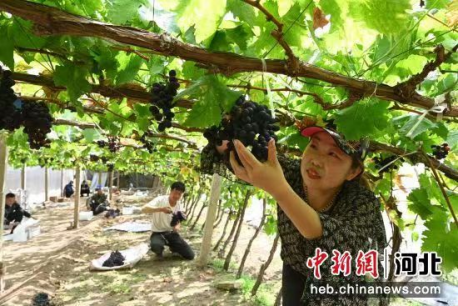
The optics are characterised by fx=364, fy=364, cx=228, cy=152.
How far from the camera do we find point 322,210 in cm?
218

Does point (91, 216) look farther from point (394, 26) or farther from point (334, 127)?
point (394, 26)

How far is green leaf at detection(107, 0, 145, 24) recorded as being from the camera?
132 centimetres

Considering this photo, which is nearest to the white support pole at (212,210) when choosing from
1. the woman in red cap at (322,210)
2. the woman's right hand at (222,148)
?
the woman in red cap at (322,210)

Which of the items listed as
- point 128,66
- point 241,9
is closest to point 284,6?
point 241,9

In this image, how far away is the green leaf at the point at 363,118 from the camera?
171 centimetres

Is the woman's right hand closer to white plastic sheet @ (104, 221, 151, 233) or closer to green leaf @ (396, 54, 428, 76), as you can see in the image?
green leaf @ (396, 54, 428, 76)

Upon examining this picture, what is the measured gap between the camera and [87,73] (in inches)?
73.9

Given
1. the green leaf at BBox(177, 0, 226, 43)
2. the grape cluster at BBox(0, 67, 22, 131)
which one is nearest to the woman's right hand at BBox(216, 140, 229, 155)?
the green leaf at BBox(177, 0, 226, 43)

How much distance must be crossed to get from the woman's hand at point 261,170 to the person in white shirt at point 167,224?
24.7ft

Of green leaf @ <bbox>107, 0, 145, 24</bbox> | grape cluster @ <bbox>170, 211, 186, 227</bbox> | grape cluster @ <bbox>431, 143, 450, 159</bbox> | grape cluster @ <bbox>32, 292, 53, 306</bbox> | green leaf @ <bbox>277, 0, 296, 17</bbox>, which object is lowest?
grape cluster @ <bbox>32, 292, 53, 306</bbox>

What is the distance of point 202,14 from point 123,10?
323 mm

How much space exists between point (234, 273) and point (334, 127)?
21.3ft

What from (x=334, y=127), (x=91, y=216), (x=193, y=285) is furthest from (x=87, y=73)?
(x=91, y=216)

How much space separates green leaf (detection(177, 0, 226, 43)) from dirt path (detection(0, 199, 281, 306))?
5654 mm
